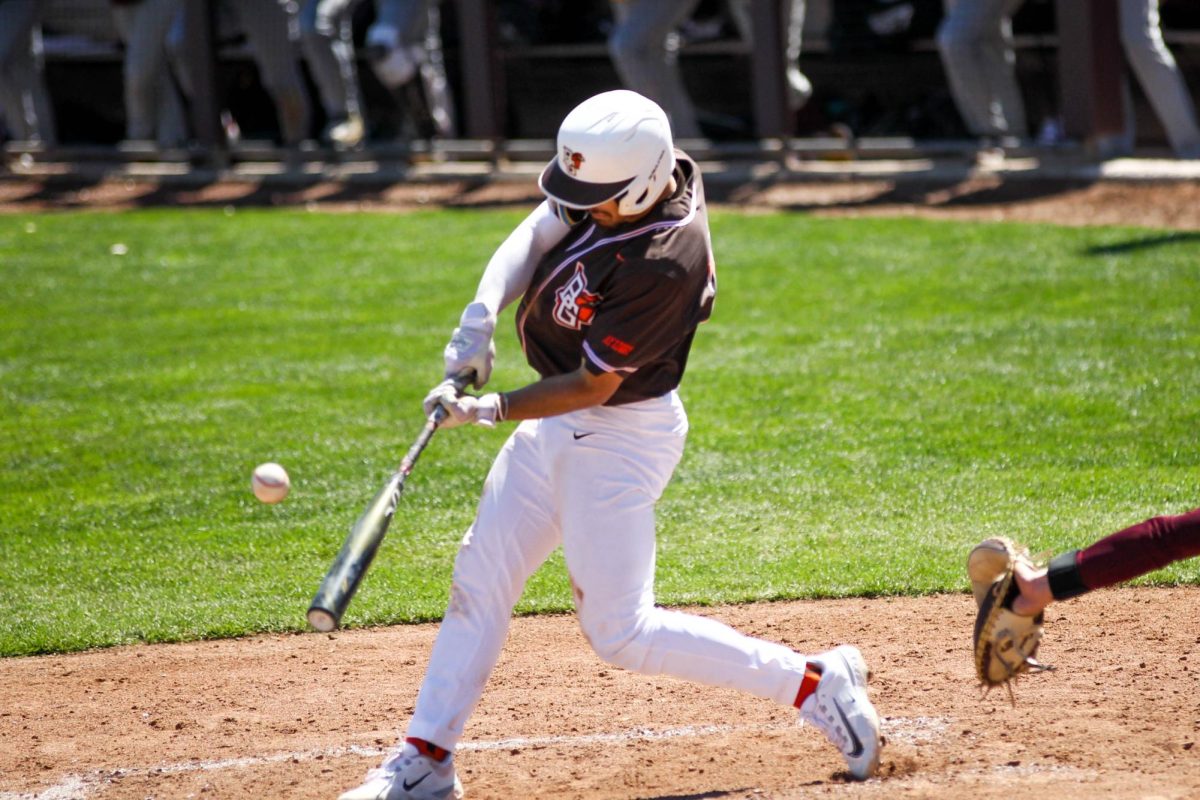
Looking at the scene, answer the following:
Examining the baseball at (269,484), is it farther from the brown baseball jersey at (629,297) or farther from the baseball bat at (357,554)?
the brown baseball jersey at (629,297)

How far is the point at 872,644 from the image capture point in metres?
5.18

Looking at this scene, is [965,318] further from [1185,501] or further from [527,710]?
[527,710]

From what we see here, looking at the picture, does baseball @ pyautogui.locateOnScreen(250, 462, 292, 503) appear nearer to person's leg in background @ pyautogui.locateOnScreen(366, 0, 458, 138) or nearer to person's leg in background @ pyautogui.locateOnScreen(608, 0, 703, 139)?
person's leg in background @ pyautogui.locateOnScreen(608, 0, 703, 139)

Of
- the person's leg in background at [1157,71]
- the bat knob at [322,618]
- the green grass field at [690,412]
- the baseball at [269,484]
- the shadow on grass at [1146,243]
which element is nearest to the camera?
the bat knob at [322,618]

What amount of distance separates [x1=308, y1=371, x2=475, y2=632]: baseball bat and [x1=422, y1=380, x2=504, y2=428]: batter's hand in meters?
0.02

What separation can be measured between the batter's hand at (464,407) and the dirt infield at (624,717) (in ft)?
3.49

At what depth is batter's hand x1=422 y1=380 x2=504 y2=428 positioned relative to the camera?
12.5 feet

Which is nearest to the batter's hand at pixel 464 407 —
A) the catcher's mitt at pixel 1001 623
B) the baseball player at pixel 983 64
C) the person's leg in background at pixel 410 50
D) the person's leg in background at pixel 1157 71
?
the catcher's mitt at pixel 1001 623

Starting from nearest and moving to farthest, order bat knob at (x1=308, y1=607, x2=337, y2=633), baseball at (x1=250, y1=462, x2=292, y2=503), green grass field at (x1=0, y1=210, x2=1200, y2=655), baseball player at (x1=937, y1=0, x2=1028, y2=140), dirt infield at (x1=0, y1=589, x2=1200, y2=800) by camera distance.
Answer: bat knob at (x1=308, y1=607, x2=337, y2=633) → dirt infield at (x1=0, y1=589, x2=1200, y2=800) → baseball at (x1=250, y1=462, x2=292, y2=503) → green grass field at (x1=0, y1=210, x2=1200, y2=655) → baseball player at (x1=937, y1=0, x2=1028, y2=140)

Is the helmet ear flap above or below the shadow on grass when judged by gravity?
above

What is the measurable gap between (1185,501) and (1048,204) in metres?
5.69

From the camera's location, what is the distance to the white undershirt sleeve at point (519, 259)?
403cm

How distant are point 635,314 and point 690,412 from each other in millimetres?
4351

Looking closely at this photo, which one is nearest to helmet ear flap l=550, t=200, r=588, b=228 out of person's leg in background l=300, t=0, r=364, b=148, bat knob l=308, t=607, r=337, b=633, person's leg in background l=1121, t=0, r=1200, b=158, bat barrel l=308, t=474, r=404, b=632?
bat barrel l=308, t=474, r=404, b=632
